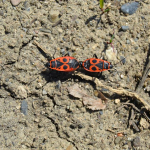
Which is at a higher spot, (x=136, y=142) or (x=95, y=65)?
(x=95, y=65)

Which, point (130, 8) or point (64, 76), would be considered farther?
point (130, 8)

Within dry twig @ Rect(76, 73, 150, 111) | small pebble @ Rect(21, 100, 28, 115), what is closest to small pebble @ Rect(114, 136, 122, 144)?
dry twig @ Rect(76, 73, 150, 111)

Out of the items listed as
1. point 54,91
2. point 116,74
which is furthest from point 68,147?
point 116,74

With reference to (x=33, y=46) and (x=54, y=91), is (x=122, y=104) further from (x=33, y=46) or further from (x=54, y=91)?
(x=33, y=46)

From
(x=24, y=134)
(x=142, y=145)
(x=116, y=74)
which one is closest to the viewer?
(x=24, y=134)

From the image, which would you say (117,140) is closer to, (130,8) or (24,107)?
(24,107)

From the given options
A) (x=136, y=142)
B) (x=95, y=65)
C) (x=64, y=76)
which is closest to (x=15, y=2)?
(x=64, y=76)

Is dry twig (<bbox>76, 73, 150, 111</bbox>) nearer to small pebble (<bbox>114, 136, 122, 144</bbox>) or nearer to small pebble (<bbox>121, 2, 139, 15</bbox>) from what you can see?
small pebble (<bbox>114, 136, 122, 144</bbox>)
